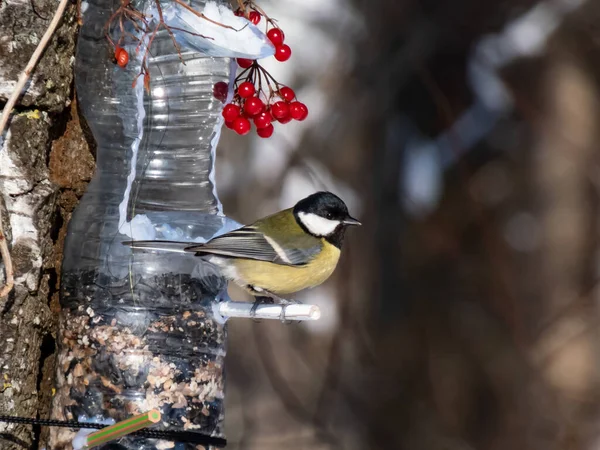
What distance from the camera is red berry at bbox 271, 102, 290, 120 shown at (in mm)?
2449

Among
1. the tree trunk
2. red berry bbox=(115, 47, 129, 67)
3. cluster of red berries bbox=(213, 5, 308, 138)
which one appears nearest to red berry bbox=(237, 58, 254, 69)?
cluster of red berries bbox=(213, 5, 308, 138)

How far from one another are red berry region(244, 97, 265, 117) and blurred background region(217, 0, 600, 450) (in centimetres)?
257

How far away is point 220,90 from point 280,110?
19 centimetres

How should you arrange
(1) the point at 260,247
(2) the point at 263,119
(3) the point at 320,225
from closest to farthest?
1. (2) the point at 263,119
2. (1) the point at 260,247
3. (3) the point at 320,225

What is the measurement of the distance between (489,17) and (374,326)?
209cm

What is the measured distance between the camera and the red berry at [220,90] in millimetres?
2431

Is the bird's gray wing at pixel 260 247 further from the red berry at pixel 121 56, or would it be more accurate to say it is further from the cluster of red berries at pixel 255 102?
the red berry at pixel 121 56

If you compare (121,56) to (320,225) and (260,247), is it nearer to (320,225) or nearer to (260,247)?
(260,247)

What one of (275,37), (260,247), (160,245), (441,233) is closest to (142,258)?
(160,245)

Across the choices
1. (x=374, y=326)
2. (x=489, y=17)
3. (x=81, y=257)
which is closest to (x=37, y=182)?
(x=81, y=257)

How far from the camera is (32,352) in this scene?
212 centimetres

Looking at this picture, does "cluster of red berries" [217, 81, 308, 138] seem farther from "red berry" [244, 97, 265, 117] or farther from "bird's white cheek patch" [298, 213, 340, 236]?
"bird's white cheek patch" [298, 213, 340, 236]

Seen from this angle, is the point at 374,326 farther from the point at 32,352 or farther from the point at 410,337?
the point at 32,352

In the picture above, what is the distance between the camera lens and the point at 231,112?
240cm
